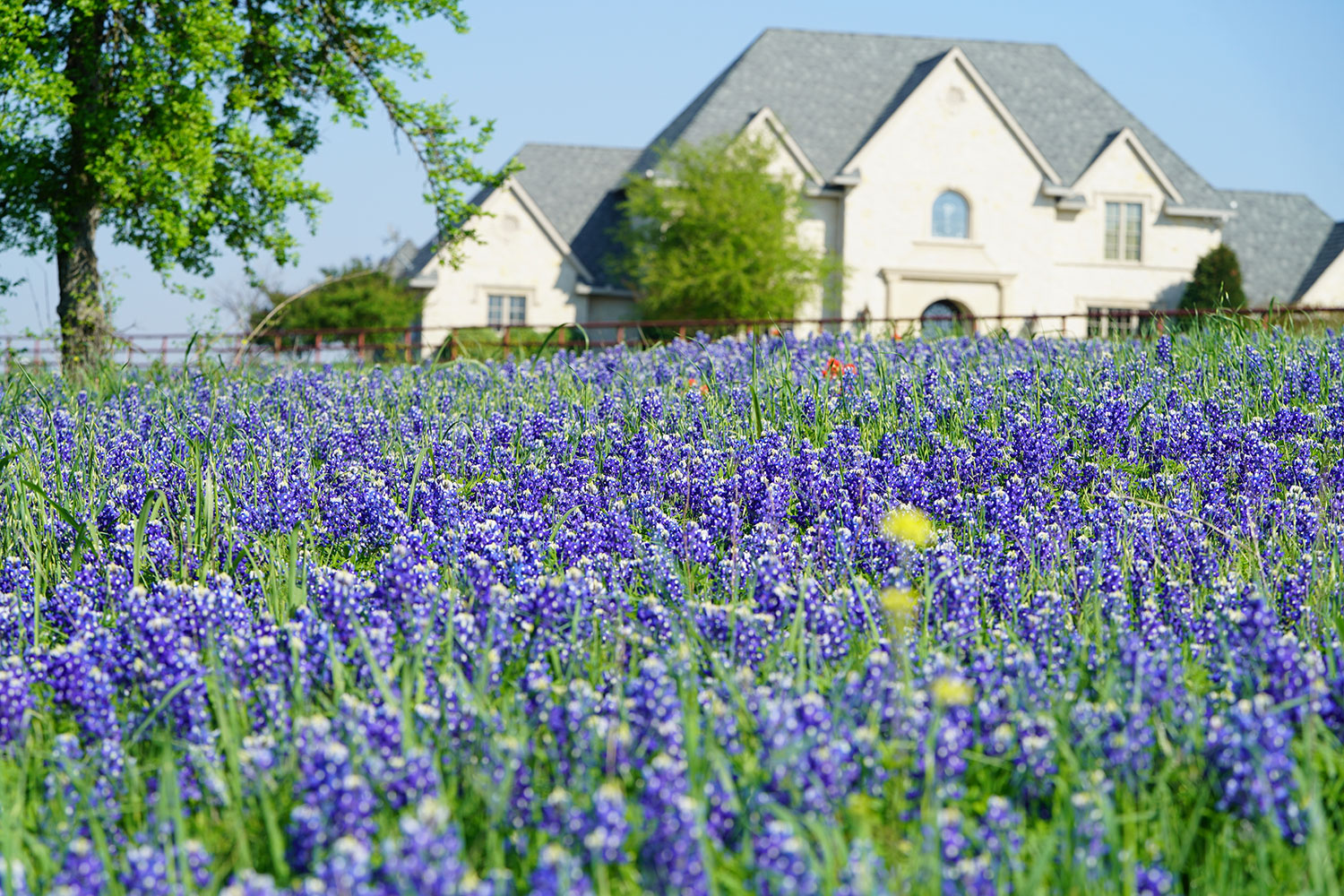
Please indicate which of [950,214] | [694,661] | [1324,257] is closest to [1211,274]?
[950,214]

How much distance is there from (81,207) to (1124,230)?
1314 inches

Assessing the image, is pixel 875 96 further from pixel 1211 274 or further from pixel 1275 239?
pixel 1275 239

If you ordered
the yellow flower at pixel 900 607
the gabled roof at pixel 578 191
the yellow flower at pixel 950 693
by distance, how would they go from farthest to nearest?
the gabled roof at pixel 578 191 → the yellow flower at pixel 900 607 → the yellow flower at pixel 950 693

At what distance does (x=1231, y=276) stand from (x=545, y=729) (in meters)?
38.8

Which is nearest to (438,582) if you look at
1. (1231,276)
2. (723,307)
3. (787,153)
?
(723,307)

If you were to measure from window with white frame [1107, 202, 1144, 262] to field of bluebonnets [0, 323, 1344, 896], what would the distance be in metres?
36.8

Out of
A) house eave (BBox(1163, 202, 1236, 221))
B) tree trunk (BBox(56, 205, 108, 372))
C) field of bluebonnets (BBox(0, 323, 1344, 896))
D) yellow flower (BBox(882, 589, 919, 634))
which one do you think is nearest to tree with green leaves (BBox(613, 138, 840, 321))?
house eave (BBox(1163, 202, 1236, 221))

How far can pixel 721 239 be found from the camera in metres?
34.5

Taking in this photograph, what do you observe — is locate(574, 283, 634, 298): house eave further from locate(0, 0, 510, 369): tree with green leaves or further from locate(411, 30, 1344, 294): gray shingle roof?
locate(0, 0, 510, 369): tree with green leaves

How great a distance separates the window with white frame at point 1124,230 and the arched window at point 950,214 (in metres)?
5.61

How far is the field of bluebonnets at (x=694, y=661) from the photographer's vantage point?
1.87 metres

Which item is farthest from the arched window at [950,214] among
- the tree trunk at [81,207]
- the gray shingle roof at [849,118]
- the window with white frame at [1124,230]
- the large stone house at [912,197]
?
the tree trunk at [81,207]

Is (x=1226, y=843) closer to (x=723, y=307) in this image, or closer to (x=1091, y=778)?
(x=1091, y=778)

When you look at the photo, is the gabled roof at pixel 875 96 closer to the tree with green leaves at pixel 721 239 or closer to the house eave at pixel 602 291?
the tree with green leaves at pixel 721 239
